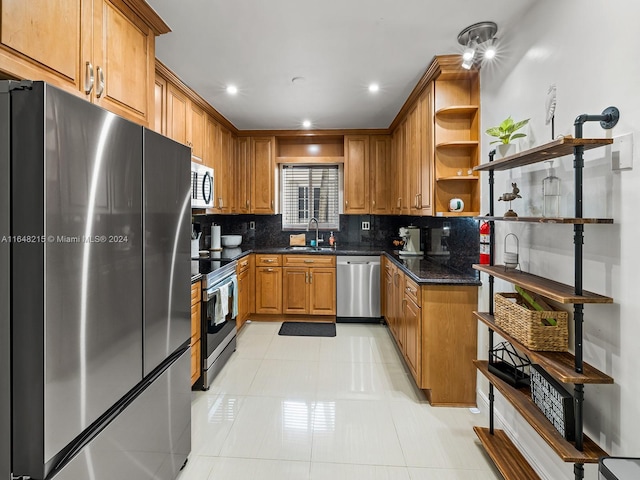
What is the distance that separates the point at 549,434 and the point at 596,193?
39.0 inches

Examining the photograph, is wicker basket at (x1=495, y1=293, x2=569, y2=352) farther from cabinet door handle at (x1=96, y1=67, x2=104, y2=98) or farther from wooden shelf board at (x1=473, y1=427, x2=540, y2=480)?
cabinet door handle at (x1=96, y1=67, x2=104, y2=98)

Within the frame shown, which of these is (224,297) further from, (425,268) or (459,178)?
(459,178)

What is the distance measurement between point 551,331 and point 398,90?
2396mm

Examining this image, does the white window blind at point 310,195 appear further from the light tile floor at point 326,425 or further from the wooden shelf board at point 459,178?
the wooden shelf board at point 459,178

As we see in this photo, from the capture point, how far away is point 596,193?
1.41 metres

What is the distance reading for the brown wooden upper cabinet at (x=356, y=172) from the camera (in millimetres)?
4629

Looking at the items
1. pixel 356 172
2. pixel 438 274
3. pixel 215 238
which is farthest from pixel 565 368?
pixel 215 238

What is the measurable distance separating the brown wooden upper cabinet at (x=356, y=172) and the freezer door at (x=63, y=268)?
3.55m

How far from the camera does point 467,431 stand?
2232 millimetres

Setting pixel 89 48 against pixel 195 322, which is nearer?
pixel 89 48

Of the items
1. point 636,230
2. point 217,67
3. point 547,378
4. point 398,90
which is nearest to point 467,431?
point 547,378

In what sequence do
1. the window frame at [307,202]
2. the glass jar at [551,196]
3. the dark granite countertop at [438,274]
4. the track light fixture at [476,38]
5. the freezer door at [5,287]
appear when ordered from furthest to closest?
the window frame at [307,202], the dark granite countertop at [438,274], the track light fixture at [476,38], the glass jar at [551,196], the freezer door at [5,287]

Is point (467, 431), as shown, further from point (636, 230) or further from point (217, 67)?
point (217, 67)

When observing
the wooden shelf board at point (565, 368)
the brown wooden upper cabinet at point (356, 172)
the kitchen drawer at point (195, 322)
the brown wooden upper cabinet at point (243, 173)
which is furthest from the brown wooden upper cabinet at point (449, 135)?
the brown wooden upper cabinet at point (243, 173)
